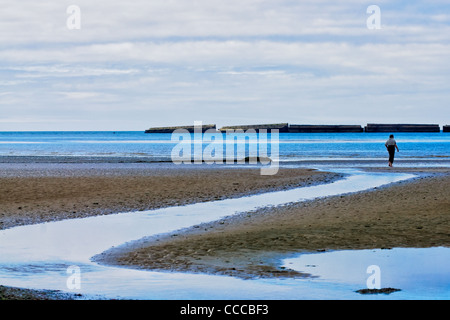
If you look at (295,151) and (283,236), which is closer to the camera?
(283,236)

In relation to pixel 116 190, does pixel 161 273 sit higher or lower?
lower

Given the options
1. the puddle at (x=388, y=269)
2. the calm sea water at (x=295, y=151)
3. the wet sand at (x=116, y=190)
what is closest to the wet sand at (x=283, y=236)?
the puddle at (x=388, y=269)

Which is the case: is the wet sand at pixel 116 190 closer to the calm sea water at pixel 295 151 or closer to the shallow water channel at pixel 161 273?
the shallow water channel at pixel 161 273

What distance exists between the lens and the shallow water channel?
903 centimetres

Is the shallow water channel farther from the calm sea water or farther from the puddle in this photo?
the calm sea water

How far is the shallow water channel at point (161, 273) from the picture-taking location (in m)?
9.03

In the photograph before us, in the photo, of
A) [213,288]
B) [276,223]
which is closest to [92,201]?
[276,223]

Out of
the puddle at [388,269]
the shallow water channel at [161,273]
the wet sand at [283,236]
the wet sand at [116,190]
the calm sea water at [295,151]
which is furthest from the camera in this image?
the calm sea water at [295,151]

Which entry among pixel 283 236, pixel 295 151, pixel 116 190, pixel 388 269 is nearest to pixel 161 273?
pixel 388 269

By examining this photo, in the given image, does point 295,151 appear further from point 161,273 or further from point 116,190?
point 161,273

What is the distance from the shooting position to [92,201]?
70.5 ft

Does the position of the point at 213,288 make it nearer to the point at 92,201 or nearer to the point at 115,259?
the point at 115,259

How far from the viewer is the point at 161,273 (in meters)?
10.6

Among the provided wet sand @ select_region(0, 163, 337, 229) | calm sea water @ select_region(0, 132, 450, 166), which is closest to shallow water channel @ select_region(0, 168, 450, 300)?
wet sand @ select_region(0, 163, 337, 229)
